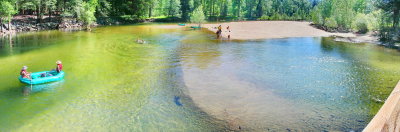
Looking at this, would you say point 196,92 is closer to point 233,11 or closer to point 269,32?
point 269,32

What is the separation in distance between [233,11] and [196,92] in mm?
122023

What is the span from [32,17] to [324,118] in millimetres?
76077

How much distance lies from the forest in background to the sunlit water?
21177mm

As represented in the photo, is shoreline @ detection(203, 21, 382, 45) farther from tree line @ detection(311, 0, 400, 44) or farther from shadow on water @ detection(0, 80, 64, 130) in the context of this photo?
shadow on water @ detection(0, 80, 64, 130)

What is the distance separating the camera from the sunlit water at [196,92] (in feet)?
51.0

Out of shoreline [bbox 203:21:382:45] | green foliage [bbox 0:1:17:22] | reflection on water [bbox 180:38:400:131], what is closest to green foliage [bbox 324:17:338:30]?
shoreline [bbox 203:21:382:45]

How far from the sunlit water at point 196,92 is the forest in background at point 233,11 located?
21.2 meters

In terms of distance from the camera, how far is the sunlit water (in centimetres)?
1555

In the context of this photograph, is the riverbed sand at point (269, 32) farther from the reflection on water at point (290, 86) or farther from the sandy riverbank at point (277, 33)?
the reflection on water at point (290, 86)

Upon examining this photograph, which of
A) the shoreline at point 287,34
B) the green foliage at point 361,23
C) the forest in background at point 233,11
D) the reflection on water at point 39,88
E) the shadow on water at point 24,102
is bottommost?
the shadow on water at point 24,102

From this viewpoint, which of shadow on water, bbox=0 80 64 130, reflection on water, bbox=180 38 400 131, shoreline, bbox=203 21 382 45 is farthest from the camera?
shoreline, bbox=203 21 382 45

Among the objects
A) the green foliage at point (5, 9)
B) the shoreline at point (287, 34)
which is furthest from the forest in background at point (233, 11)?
the shoreline at point (287, 34)

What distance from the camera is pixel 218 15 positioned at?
132 meters

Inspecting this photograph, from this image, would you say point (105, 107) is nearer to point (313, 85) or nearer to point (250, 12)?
point (313, 85)
